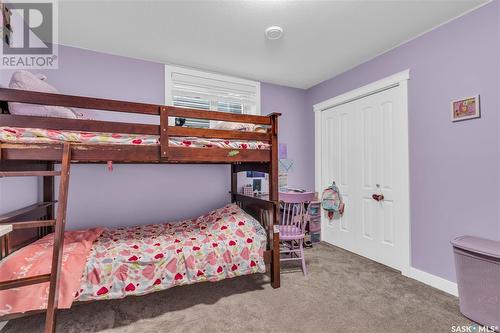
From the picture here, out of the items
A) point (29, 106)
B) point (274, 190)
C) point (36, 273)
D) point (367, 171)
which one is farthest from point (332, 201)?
point (29, 106)

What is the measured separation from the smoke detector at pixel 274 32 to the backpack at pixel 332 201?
2.21 meters

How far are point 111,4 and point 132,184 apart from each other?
1816 mm

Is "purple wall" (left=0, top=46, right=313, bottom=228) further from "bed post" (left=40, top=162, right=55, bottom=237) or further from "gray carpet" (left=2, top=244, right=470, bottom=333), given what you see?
"gray carpet" (left=2, top=244, right=470, bottom=333)

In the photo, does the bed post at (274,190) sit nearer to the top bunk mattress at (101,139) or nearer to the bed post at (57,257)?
the top bunk mattress at (101,139)

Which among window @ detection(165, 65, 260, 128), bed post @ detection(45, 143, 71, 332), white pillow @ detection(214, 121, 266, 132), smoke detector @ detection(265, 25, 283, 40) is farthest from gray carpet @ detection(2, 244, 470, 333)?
smoke detector @ detection(265, 25, 283, 40)

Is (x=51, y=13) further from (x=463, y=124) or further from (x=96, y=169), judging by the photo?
(x=463, y=124)

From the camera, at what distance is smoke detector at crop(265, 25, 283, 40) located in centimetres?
233

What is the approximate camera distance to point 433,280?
2.35m

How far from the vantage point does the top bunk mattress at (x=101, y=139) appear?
154 centimetres

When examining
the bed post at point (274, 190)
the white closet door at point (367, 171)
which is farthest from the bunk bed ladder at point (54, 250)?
the white closet door at point (367, 171)

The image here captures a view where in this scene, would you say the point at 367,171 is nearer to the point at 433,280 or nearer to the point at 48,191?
the point at 433,280

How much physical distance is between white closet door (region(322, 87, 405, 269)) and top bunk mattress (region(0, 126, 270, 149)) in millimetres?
1635

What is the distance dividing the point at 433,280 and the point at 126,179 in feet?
11.3

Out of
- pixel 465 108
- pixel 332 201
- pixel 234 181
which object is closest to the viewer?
pixel 465 108
